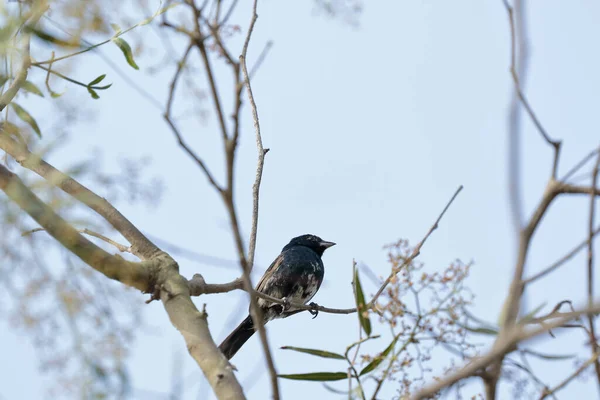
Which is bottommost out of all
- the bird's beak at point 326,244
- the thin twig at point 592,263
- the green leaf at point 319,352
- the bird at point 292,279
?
the thin twig at point 592,263

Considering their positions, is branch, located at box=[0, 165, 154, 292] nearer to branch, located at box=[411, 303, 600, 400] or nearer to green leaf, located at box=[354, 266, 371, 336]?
green leaf, located at box=[354, 266, 371, 336]

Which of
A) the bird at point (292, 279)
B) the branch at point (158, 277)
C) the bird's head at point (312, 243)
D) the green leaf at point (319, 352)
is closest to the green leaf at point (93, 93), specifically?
the branch at point (158, 277)

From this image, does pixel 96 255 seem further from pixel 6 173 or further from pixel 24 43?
pixel 24 43

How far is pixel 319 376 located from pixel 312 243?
4.11m

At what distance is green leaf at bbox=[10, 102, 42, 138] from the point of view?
355cm

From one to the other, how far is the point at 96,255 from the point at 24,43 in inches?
46.9

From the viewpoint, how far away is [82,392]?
185cm

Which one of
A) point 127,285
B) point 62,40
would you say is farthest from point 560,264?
point 62,40

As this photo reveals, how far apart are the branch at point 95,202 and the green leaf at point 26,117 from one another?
1.23 ft

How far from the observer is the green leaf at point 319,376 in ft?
8.32

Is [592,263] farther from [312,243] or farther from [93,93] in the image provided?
[312,243]

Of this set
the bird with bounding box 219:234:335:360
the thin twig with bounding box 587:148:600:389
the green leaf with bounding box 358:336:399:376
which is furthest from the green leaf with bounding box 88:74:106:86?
the thin twig with bounding box 587:148:600:389

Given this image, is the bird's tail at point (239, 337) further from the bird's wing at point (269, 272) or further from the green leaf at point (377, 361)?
the green leaf at point (377, 361)

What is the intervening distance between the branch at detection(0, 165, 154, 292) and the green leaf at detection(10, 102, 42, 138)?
1.26 metres
